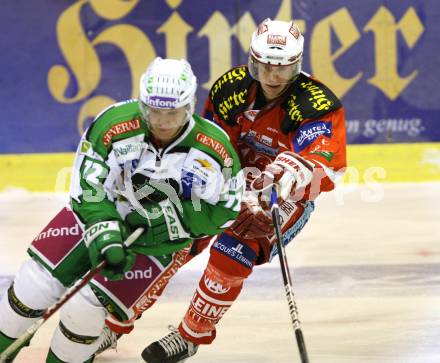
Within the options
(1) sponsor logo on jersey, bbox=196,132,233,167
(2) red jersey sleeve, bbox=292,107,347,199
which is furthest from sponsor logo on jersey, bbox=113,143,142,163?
(2) red jersey sleeve, bbox=292,107,347,199

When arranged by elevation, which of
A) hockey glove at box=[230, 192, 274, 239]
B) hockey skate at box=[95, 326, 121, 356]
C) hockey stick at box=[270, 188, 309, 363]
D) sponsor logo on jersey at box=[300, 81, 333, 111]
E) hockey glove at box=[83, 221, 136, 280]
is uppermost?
hockey glove at box=[83, 221, 136, 280]

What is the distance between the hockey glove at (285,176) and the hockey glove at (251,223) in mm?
64

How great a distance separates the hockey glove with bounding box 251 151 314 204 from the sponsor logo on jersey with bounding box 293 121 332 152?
183mm

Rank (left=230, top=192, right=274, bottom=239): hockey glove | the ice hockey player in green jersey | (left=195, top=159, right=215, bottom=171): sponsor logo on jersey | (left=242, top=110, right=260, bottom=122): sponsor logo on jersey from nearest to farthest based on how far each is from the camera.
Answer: the ice hockey player in green jersey → (left=195, top=159, right=215, bottom=171): sponsor logo on jersey → (left=230, top=192, right=274, bottom=239): hockey glove → (left=242, top=110, right=260, bottom=122): sponsor logo on jersey

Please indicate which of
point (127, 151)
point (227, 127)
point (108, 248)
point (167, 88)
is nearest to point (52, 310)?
point (108, 248)

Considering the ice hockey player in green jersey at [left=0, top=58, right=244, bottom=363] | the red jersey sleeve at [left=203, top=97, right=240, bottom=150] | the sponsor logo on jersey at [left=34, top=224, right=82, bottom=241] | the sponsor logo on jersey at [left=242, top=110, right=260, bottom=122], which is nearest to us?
the ice hockey player in green jersey at [left=0, top=58, right=244, bottom=363]

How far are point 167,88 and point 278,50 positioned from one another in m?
1.05

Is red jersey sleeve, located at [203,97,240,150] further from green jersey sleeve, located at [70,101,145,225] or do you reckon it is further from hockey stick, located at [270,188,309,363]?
green jersey sleeve, located at [70,101,145,225]

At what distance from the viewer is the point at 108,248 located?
13.2 ft

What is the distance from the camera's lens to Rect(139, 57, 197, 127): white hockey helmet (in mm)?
4086

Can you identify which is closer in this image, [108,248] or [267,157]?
[108,248]

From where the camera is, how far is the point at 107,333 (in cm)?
504

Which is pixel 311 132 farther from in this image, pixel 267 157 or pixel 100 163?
pixel 100 163

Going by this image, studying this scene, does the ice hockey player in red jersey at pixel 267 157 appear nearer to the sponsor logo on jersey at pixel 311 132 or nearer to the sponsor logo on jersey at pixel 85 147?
the sponsor logo on jersey at pixel 311 132
